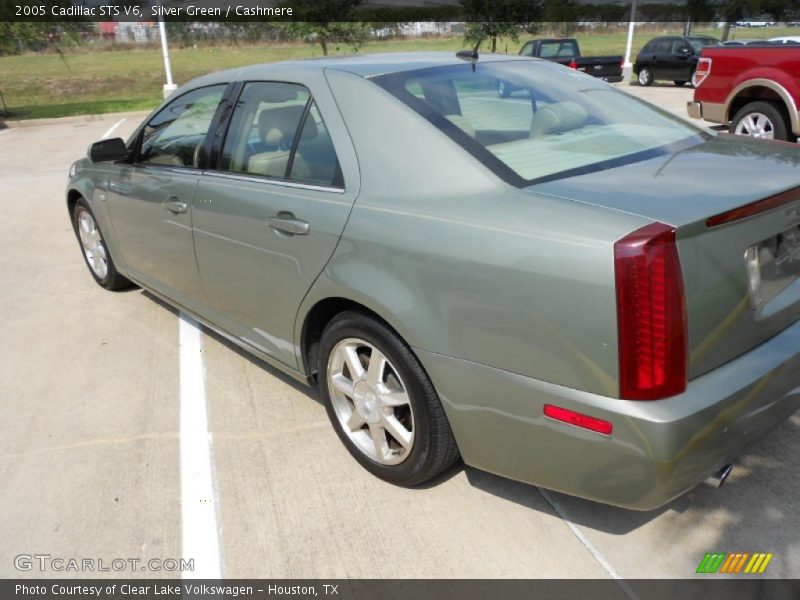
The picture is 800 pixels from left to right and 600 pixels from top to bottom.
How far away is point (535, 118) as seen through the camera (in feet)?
9.53

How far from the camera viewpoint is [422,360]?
2385 mm

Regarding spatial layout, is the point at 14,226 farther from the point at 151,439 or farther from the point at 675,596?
the point at 675,596

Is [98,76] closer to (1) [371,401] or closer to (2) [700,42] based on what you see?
(2) [700,42]

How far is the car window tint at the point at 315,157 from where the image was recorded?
2.75 metres

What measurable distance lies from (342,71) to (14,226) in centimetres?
627

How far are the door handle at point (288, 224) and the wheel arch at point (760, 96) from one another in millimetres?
6598

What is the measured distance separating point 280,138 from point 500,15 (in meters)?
33.6

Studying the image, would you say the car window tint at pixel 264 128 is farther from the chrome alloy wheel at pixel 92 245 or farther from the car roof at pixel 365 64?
the chrome alloy wheel at pixel 92 245

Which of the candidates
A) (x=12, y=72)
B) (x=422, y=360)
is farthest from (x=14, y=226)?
(x=12, y=72)

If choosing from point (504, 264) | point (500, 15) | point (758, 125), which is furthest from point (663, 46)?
point (504, 264)

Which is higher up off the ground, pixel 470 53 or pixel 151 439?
pixel 470 53

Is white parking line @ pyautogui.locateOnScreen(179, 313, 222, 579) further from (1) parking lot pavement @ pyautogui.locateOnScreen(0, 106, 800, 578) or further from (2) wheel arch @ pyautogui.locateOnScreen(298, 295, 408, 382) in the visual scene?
(2) wheel arch @ pyautogui.locateOnScreen(298, 295, 408, 382)

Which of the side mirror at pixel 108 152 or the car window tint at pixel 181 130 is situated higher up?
the car window tint at pixel 181 130

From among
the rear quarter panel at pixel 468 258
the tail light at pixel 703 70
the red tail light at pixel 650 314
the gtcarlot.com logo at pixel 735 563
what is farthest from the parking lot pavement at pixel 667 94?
the red tail light at pixel 650 314
